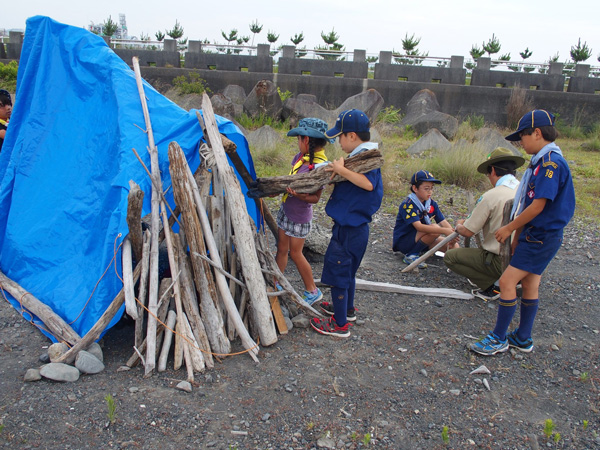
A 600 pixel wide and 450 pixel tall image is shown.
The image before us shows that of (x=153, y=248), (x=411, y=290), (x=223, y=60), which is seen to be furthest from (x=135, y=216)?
(x=223, y=60)

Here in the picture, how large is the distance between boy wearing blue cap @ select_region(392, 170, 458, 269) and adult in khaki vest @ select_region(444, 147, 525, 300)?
1.52 ft

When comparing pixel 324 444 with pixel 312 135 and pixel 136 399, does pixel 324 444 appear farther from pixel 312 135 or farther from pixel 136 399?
pixel 312 135

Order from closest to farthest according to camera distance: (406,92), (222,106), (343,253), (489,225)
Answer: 1. (343,253)
2. (489,225)
3. (222,106)
4. (406,92)

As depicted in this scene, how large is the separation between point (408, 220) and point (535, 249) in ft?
5.86

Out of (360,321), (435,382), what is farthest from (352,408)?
(360,321)

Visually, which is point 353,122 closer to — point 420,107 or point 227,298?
point 227,298

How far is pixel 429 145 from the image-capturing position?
33.4 feet

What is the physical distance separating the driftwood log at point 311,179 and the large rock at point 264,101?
32.2 feet

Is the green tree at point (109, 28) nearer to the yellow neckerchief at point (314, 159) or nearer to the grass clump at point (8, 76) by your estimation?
the grass clump at point (8, 76)

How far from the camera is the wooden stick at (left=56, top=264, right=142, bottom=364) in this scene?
293 cm

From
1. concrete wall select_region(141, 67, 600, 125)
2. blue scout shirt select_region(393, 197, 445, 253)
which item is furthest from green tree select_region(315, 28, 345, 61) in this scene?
blue scout shirt select_region(393, 197, 445, 253)

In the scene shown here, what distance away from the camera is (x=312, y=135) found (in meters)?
3.53

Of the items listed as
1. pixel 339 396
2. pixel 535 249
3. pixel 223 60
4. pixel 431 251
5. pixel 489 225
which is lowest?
pixel 339 396

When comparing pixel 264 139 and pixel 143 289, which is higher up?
pixel 264 139
